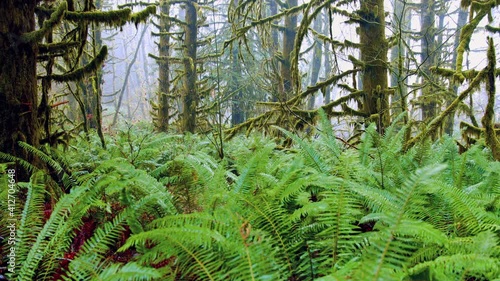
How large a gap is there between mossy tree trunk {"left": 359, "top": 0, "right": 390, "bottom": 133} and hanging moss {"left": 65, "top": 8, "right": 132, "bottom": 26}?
3279 millimetres

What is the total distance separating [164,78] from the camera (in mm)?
11500

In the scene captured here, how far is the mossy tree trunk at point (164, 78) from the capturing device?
1081 centimetres

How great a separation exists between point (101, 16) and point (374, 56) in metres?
3.59

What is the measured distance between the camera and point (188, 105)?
32.3 feet

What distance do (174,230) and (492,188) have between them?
218 cm

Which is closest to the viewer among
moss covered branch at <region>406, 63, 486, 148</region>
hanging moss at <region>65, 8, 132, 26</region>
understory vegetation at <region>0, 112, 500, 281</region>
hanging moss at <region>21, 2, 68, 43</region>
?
understory vegetation at <region>0, 112, 500, 281</region>

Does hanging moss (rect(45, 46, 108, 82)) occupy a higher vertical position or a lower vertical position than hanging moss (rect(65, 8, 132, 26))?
lower

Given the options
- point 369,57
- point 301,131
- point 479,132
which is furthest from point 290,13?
→ point 479,132

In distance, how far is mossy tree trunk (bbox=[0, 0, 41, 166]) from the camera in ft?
9.70

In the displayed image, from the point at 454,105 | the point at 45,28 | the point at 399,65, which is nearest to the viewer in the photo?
the point at 45,28

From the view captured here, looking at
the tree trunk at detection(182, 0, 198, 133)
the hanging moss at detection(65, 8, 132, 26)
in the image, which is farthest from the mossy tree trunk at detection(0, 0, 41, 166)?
the tree trunk at detection(182, 0, 198, 133)

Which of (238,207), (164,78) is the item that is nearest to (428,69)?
(238,207)

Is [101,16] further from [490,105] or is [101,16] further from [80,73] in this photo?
[490,105]

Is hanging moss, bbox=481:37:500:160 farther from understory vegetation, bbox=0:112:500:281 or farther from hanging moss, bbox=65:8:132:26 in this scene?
hanging moss, bbox=65:8:132:26
